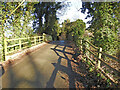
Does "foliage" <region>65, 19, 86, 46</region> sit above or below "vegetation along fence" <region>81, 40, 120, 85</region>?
above

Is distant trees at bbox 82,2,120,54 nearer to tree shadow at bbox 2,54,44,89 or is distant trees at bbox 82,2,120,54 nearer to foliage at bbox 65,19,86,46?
tree shadow at bbox 2,54,44,89

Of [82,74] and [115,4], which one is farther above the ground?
[115,4]

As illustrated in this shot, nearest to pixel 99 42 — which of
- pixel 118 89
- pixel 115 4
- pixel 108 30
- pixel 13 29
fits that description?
pixel 108 30

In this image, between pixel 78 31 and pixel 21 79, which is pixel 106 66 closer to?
pixel 21 79

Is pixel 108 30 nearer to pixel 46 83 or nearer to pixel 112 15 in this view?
pixel 112 15

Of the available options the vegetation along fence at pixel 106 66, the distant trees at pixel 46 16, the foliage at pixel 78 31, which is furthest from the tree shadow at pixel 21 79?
the distant trees at pixel 46 16

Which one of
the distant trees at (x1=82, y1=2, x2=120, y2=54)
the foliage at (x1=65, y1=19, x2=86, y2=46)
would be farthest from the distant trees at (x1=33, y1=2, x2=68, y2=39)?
the distant trees at (x1=82, y1=2, x2=120, y2=54)

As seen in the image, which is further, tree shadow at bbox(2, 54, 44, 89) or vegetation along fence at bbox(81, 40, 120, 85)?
tree shadow at bbox(2, 54, 44, 89)

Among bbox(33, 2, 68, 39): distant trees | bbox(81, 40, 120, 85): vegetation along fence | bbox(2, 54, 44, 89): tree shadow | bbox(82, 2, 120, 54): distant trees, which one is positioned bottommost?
bbox(2, 54, 44, 89): tree shadow

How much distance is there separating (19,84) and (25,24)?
7.17 metres

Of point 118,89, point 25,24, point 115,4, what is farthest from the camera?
point 25,24

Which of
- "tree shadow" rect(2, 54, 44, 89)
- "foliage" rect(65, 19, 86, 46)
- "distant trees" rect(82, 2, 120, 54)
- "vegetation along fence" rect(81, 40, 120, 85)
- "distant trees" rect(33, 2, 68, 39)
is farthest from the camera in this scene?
"distant trees" rect(33, 2, 68, 39)

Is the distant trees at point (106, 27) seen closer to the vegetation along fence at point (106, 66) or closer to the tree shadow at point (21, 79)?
the vegetation along fence at point (106, 66)

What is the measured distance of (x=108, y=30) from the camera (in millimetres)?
5969
